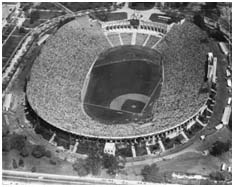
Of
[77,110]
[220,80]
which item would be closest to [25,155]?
[77,110]

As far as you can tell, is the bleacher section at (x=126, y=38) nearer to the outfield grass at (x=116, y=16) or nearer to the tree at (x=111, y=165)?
the outfield grass at (x=116, y=16)

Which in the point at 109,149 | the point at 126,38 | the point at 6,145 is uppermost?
the point at 126,38

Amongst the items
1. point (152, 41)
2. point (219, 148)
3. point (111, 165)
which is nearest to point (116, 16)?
point (152, 41)

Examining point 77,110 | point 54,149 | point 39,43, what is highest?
point 39,43

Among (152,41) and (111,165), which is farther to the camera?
(152,41)

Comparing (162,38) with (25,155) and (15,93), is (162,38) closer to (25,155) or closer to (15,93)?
(15,93)

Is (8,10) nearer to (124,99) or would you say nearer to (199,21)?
(124,99)
